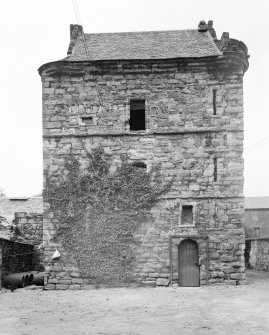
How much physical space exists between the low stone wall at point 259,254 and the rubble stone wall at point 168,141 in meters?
9.73

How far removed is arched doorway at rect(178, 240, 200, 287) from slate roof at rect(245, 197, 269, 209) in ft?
101

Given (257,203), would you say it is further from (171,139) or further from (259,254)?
(171,139)

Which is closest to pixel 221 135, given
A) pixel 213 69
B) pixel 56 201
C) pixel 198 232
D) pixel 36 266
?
pixel 213 69

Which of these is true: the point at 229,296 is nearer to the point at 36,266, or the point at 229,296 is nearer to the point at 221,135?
the point at 221,135

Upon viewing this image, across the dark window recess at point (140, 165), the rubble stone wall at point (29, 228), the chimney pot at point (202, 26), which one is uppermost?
the chimney pot at point (202, 26)

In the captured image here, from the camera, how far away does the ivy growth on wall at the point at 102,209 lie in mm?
19297

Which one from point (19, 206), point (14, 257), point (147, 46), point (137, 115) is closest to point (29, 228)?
point (19, 206)

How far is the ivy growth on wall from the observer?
63.3 ft

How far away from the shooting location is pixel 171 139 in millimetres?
19688

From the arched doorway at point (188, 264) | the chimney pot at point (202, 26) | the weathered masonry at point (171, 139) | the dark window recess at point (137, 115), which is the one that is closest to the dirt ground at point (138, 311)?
the arched doorway at point (188, 264)

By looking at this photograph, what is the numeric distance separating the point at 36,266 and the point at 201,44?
43.3ft

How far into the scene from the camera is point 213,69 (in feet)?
65.4

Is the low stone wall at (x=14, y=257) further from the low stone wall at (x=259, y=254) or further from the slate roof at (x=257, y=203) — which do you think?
the slate roof at (x=257, y=203)

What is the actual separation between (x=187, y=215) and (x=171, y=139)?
2986 millimetres
